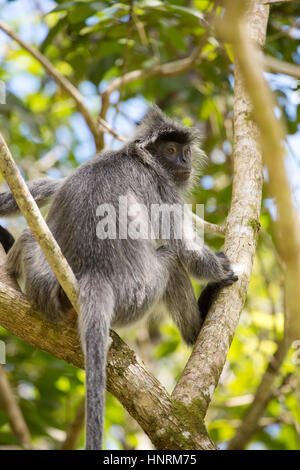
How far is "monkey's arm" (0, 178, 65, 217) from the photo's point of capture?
511cm

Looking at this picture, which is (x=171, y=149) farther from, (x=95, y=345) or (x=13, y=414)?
(x=13, y=414)

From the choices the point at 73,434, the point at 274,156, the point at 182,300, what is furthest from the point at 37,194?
the point at 274,156

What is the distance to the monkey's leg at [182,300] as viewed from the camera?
4.68m

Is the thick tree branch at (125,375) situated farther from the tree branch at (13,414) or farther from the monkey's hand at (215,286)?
the tree branch at (13,414)

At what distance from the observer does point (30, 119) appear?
642 centimetres

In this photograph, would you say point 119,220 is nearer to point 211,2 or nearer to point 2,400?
point 2,400

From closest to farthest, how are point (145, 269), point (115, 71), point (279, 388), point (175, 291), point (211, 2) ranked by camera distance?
1. point (145, 269)
2. point (175, 291)
3. point (279, 388)
4. point (211, 2)
5. point (115, 71)

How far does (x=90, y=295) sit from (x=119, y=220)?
719 millimetres

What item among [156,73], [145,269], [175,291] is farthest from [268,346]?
[156,73]

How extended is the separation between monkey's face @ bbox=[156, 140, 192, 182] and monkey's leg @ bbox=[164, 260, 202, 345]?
1092 millimetres

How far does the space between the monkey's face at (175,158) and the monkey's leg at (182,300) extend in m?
1.09

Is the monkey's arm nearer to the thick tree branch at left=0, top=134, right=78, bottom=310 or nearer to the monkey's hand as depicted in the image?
the monkey's hand

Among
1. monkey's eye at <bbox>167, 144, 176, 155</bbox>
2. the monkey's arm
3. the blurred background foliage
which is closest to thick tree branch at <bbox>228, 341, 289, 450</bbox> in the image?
the blurred background foliage

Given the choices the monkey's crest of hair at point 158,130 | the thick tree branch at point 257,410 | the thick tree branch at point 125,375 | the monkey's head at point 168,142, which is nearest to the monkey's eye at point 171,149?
the monkey's head at point 168,142
